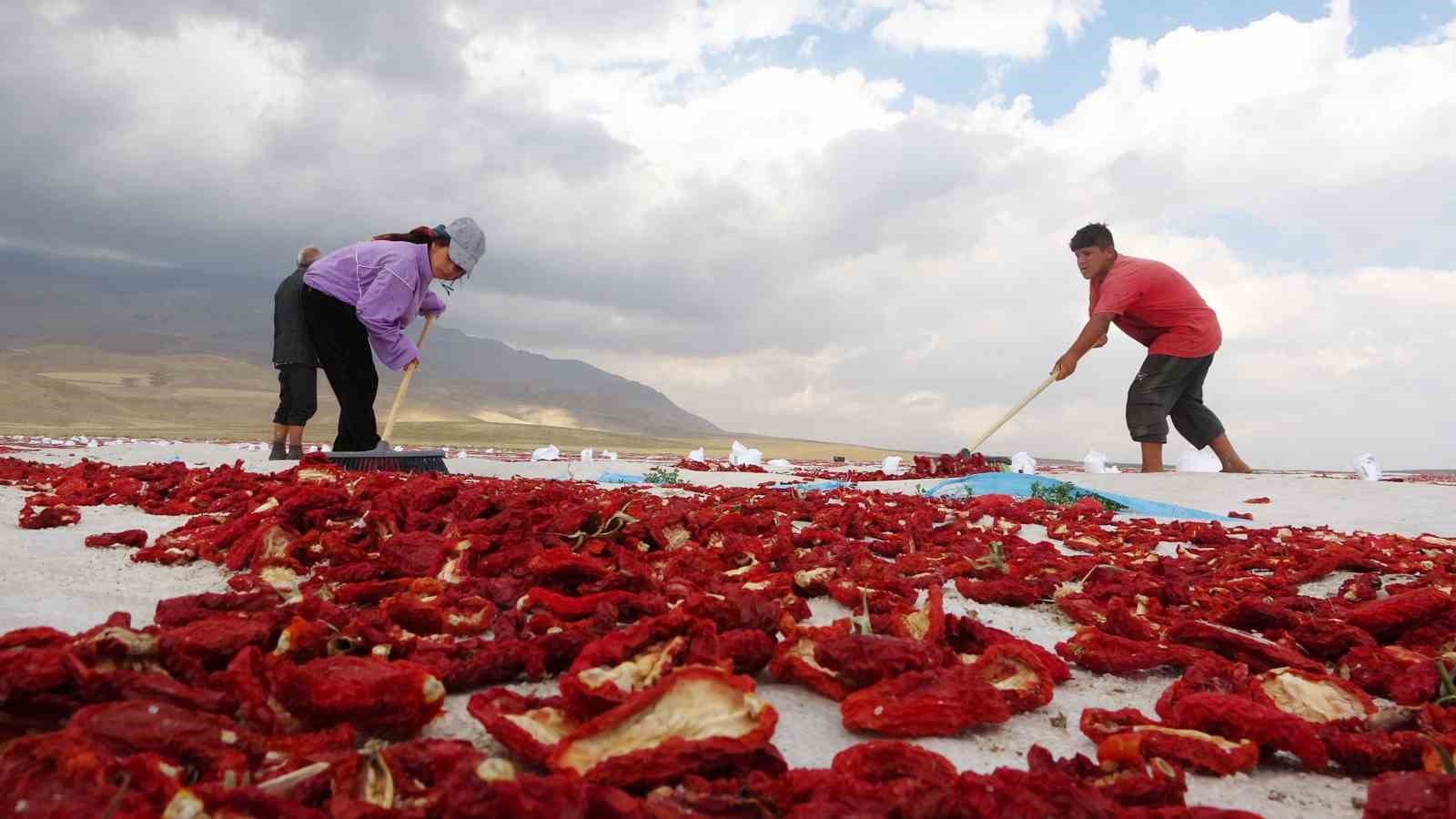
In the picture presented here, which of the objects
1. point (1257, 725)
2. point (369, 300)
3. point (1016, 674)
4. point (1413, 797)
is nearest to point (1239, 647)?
point (1257, 725)

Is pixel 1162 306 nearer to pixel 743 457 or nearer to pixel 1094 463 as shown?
pixel 1094 463

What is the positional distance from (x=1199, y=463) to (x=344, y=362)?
847 centimetres

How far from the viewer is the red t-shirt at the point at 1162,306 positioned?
8266mm

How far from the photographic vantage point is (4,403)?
39906 millimetres

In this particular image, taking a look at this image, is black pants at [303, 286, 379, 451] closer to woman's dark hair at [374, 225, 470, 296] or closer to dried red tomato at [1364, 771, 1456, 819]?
woman's dark hair at [374, 225, 470, 296]

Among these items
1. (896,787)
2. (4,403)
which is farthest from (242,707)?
(4,403)

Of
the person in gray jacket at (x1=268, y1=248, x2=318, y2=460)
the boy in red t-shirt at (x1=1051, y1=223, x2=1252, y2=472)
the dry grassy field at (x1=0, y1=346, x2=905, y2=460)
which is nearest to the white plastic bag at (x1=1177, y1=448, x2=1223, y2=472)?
the boy in red t-shirt at (x1=1051, y1=223, x2=1252, y2=472)

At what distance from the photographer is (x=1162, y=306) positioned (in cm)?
838

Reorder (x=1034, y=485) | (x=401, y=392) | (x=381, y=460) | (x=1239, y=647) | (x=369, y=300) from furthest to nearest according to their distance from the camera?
1. (x=1034, y=485)
2. (x=401, y=392)
3. (x=369, y=300)
4. (x=381, y=460)
5. (x=1239, y=647)

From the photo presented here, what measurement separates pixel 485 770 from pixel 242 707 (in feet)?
1.78

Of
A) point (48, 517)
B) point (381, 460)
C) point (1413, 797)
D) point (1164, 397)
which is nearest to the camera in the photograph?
point (1413, 797)

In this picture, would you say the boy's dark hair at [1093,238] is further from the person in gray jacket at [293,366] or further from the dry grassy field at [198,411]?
the dry grassy field at [198,411]

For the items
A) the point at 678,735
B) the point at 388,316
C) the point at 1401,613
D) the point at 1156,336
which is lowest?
the point at 678,735

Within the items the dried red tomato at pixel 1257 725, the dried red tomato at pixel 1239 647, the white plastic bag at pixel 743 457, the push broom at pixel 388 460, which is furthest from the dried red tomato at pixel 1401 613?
the white plastic bag at pixel 743 457
